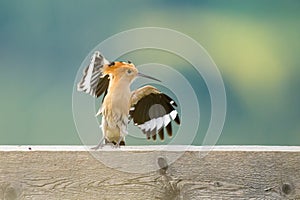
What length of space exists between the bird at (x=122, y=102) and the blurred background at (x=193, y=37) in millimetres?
381

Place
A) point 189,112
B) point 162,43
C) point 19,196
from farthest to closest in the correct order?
point 162,43 → point 189,112 → point 19,196

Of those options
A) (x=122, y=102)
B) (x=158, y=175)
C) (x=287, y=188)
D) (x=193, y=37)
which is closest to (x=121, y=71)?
(x=122, y=102)

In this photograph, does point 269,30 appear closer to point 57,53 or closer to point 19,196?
point 57,53

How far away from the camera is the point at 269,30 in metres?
1.47

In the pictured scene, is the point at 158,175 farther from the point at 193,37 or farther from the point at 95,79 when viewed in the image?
the point at 193,37

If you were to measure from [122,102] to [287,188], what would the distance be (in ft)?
1.10

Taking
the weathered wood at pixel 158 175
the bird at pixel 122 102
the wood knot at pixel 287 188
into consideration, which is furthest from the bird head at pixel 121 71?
the wood knot at pixel 287 188

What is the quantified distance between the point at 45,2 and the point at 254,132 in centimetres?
79

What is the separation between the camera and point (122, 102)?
0.85 metres

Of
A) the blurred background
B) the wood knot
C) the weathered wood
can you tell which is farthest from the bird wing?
the blurred background

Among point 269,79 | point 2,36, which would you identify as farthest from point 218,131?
point 2,36

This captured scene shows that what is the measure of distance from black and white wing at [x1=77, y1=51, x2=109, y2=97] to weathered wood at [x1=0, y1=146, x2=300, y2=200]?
0.15 m

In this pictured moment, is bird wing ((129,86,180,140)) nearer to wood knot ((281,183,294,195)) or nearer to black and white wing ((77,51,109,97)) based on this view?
black and white wing ((77,51,109,97))

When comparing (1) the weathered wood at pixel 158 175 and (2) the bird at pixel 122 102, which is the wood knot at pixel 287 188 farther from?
(2) the bird at pixel 122 102
